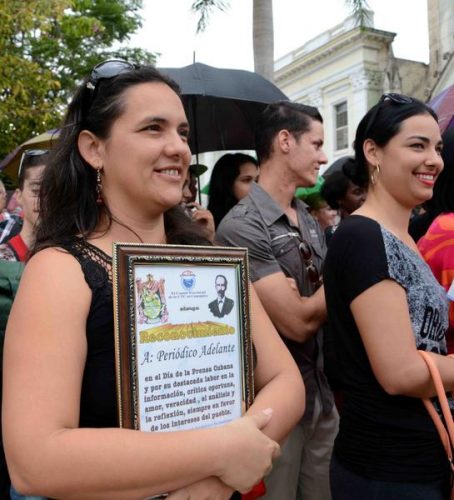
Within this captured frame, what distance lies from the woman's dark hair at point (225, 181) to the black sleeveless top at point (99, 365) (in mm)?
2697

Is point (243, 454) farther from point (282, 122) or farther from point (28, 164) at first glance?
point (28, 164)

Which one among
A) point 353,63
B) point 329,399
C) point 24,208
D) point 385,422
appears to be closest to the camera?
point 385,422

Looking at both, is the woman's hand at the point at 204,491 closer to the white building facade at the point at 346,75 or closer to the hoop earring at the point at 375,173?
the hoop earring at the point at 375,173

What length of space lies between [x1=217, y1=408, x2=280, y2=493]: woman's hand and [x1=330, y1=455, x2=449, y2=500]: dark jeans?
0.66 m

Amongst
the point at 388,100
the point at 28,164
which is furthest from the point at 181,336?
the point at 28,164

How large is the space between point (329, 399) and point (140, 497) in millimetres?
1704

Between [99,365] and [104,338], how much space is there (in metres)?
0.06

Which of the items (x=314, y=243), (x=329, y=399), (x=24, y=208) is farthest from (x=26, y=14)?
(x=329, y=399)

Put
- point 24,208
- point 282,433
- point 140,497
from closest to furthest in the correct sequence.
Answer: point 140,497
point 282,433
point 24,208

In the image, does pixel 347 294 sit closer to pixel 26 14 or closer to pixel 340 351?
pixel 340 351

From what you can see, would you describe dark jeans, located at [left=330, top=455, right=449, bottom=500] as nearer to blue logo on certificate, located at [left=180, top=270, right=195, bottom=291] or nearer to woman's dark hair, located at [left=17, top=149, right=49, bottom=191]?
blue logo on certificate, located at [left=180, top=270, right=195, bottom=291]

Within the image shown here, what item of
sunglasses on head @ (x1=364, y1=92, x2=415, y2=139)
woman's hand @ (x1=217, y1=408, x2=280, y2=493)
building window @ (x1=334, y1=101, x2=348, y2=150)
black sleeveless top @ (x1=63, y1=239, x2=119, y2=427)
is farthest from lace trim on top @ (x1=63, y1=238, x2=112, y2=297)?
building window @ (x1=334, y1=101, x2=348, y2=150)

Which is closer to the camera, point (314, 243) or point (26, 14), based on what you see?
point (314, 243)

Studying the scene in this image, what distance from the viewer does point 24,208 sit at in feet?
11.4
